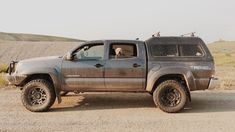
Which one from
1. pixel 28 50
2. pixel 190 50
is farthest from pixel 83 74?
pixel 28 50

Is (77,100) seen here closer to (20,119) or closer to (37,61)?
(37,61)

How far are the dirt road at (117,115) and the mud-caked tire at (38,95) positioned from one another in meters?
0.22

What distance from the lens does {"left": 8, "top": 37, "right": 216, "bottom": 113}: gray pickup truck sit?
404 inches

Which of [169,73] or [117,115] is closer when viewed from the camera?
[117,115]

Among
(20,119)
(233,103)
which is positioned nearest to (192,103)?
(233,103)

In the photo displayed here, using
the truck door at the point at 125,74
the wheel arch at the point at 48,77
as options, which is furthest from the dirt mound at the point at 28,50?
the truck door at the point at 125,74

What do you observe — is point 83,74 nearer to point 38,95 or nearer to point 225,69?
point 38,95

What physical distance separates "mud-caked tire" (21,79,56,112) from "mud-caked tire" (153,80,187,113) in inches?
104

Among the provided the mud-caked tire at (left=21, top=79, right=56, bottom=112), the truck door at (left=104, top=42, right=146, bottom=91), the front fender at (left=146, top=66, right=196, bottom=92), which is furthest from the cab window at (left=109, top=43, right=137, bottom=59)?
the mud-caked tire at (left=21, top=79, right=56, bottom=112)

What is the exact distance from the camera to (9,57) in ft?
151

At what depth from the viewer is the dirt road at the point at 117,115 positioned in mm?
8289

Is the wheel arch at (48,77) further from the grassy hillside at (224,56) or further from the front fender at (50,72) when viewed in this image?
→ the grassy hillside at (224,56)

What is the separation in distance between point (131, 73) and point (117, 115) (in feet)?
4.12

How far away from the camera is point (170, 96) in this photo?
33.9 ft
